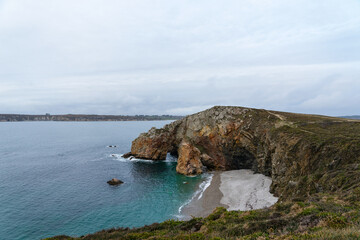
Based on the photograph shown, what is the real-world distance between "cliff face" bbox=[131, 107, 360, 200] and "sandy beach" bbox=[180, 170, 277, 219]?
2866 millimetres

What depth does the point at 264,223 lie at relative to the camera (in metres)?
14.5

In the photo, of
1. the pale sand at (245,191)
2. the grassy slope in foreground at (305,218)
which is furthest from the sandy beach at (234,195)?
the grassy slope in foreground at (305,218)

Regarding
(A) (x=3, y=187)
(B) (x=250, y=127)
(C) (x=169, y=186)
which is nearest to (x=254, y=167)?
(B) (x=250, y=127)

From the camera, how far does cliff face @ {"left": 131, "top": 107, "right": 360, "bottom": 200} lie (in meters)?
27.4

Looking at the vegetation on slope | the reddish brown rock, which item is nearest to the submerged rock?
the reddish brown rock

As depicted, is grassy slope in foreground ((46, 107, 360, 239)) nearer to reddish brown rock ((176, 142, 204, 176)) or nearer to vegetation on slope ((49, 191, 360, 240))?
vegetation on slope ((49, 191, 360, 240))

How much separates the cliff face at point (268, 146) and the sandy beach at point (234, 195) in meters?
2.87

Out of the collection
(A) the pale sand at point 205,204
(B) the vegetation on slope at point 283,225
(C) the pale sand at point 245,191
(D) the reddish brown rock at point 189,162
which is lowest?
(A) the pale sand at point 205,204

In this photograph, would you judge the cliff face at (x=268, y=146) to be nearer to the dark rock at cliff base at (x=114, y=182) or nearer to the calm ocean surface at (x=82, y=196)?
the calm ocean surface at (x=82, y=196)

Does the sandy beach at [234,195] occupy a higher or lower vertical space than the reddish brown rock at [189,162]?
lower

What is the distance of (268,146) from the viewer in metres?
46.4

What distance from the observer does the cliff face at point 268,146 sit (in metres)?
27.4

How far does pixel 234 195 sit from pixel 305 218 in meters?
25.7

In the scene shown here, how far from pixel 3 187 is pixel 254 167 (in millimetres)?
58180
